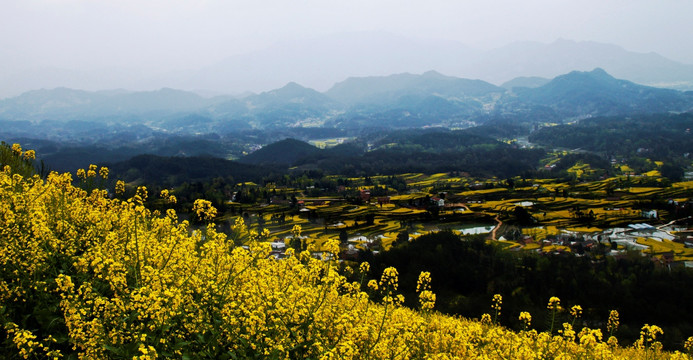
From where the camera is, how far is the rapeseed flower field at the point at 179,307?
4.84 meters

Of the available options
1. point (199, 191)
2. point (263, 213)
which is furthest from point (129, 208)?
point (199, 191)

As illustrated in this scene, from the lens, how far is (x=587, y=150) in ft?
422

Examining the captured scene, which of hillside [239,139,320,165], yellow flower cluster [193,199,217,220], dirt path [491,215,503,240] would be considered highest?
yellow flower cluster [193,199,217,220]

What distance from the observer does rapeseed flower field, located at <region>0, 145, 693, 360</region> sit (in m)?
4.84

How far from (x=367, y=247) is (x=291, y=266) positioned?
103 ft

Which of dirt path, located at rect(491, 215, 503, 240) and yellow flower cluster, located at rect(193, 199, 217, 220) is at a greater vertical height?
yellow flower cluster, located at rect(193, 199, 217, 220)

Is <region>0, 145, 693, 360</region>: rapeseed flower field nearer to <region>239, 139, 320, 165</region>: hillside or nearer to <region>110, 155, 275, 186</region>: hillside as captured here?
<region>110, 155, 275, 186</region>: hillside

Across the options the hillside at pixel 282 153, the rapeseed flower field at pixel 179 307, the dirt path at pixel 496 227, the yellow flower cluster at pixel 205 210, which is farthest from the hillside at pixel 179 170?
the rapeseed flower field at pixel 179 307

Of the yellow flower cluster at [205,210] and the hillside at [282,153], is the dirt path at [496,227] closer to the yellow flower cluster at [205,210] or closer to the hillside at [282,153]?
the yellow flower cluster at [205,210]

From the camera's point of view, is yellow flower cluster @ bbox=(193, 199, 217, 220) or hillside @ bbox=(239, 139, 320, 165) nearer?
yellow flower cluster @ bbox=(193, 199, 217, 220)

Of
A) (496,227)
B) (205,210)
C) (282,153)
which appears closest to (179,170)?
(282,153)

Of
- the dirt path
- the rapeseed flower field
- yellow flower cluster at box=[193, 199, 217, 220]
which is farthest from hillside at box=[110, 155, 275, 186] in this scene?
the rapeseed flower field

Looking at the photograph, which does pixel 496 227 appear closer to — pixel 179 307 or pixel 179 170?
pixel 179 307

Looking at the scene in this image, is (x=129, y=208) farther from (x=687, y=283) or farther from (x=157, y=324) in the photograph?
(x=687, y=283)
